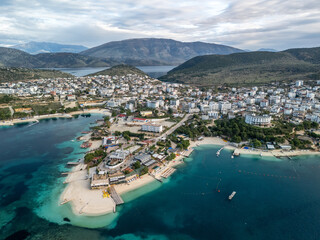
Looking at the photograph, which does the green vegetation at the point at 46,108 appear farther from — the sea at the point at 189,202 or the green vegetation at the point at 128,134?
the green vegetation at the point at 128,134

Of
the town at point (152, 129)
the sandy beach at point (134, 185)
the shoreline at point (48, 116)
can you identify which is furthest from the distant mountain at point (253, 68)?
the sandy beach at point (134, 185)

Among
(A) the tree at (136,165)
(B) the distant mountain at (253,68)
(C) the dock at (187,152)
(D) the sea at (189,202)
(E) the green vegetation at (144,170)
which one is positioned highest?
(B) the distant mountain at (253,68)

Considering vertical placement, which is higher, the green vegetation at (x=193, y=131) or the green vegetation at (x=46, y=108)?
the green vegetation at (x=46, y=108)

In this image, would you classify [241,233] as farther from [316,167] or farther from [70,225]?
[316,167]

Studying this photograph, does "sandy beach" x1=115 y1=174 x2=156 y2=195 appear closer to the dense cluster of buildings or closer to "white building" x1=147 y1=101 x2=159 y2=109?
the dense cluster of buildings

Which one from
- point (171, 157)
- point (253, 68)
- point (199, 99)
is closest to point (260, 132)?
point (171, 157)

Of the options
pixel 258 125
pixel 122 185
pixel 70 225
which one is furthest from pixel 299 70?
pixel 70 225
